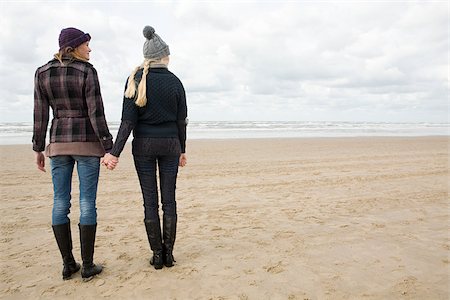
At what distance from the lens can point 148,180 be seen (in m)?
3.14

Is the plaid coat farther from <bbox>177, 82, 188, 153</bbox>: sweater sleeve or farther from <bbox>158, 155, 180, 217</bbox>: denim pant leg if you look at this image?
<bbox>177, 82, 188, 153</bbox>: sweater sleeve

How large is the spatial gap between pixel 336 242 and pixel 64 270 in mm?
2838

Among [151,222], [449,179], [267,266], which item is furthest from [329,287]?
[449,179]

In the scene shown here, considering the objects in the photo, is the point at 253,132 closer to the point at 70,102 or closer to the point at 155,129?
the point at 155,129

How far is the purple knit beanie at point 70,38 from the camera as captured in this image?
A: 2828 mm

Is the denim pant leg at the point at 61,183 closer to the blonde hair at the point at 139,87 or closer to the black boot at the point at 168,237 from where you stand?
the blonde hair at the point at 139,87

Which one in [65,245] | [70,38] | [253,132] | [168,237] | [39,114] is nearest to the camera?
[70,38]

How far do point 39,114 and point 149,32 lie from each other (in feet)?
3.95

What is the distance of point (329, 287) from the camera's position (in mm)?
2855

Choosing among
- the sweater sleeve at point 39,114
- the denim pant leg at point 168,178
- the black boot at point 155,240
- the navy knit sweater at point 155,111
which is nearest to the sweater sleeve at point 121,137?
the navy knit sweater at point 155,111

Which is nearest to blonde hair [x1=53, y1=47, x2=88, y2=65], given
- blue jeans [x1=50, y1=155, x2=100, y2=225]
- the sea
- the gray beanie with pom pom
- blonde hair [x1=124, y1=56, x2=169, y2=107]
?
blonde hair [x1=124, y1=56, x2=169, y2=107]

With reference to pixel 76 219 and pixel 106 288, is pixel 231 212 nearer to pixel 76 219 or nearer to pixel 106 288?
pixel 76 219

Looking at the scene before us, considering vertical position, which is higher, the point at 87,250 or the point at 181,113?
the point at 181,113

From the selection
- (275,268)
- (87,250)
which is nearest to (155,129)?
(87,250)
